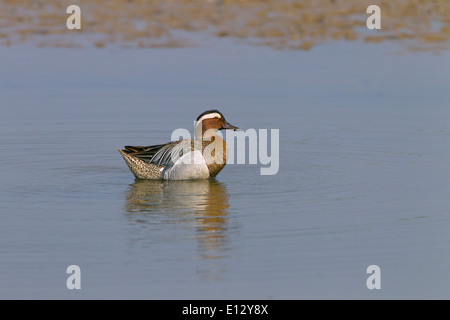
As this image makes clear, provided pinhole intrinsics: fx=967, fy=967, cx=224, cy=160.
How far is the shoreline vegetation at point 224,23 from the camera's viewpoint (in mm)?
20859

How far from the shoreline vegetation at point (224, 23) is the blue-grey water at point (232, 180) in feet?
2.93

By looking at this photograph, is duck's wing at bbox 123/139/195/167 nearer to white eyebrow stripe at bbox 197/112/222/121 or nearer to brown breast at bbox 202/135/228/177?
brown breast at bbox 202/135/228/177

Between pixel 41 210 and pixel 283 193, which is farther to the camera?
pixel 283 193

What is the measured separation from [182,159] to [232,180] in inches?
25.9

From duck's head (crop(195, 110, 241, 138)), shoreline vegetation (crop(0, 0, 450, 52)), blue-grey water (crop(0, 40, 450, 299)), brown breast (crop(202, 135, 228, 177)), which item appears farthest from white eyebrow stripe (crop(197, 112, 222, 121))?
shoreline vegetation (crop(0, 0, 450, 52))

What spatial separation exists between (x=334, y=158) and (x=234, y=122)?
8.10 ft

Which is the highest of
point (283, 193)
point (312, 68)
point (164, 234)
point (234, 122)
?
point (312, 68)

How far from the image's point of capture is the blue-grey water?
7.83 metres

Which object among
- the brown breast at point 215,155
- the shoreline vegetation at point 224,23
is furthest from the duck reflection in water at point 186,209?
the shoreline vegetation at point 224,23

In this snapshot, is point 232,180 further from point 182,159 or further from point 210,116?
point 210,116

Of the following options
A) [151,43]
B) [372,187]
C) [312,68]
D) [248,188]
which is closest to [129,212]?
[248,188]

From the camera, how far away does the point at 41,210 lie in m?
9.94

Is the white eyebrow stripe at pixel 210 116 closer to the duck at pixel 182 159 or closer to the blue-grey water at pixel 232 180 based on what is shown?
the duck at pixel 182 159

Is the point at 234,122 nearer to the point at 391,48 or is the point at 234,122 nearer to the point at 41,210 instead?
the point at 41,210
